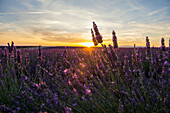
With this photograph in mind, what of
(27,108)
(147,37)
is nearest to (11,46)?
(27,108)

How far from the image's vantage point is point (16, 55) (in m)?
2.65

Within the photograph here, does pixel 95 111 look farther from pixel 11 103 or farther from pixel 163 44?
pixel 163 44

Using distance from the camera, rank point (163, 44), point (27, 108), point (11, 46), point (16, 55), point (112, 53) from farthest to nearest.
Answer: point (11, 46) → point (16, 55) → point (163, 44) → point (112, 53) → point (27, 108)

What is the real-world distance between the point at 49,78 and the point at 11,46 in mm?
1220

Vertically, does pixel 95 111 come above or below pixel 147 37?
below

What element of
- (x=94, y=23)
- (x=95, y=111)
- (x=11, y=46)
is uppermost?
(x=94, y=23)

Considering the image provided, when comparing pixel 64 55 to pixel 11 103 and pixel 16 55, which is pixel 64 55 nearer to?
pixel 16 55

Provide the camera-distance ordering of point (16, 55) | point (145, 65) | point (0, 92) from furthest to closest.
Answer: point (145, 65)
point (16, 55)
point (0, 92)

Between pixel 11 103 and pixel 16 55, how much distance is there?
3.79ft

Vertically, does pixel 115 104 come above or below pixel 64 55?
below

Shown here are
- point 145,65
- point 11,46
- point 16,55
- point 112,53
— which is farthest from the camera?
point 145,65

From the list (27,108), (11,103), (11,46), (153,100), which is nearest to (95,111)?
(153,100)

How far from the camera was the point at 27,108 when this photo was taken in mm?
1624

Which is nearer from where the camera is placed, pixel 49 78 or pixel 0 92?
pixel 0 92
